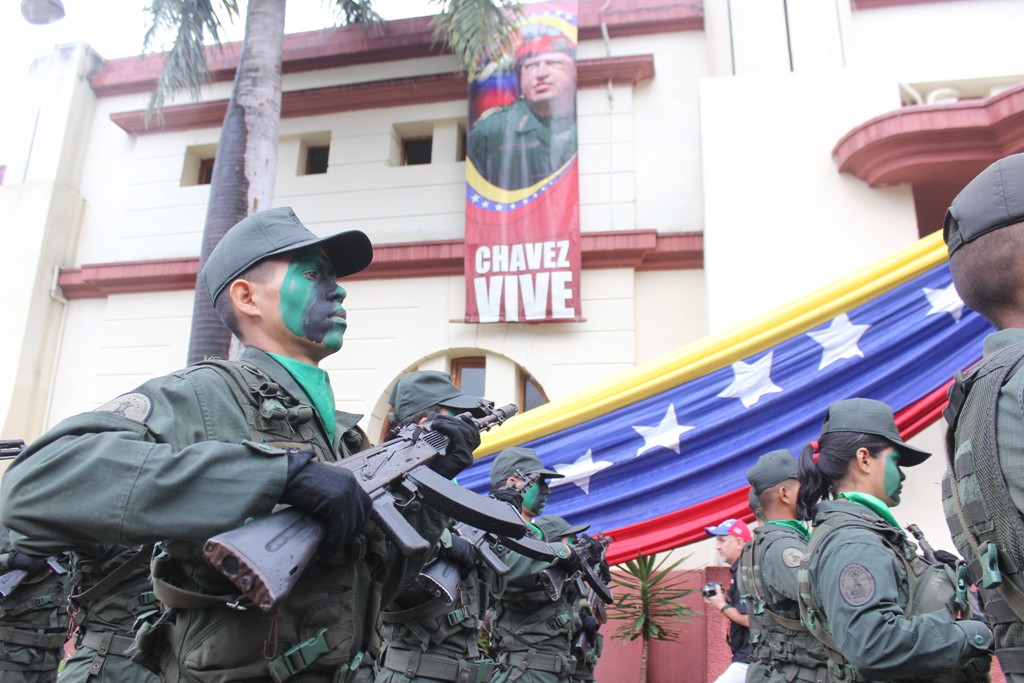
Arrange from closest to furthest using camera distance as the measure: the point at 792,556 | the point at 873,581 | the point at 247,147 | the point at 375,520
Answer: the point at 375,520, the point at 873,581, the point at 792,556, the point at 247,147

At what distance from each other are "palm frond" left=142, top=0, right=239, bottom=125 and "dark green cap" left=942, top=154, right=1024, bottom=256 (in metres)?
8.38

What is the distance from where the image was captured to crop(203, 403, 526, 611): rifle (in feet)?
4.94

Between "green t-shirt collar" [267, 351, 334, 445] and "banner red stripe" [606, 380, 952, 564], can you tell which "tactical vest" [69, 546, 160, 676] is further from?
"banner red stripe" [606, 380, 952, 564]

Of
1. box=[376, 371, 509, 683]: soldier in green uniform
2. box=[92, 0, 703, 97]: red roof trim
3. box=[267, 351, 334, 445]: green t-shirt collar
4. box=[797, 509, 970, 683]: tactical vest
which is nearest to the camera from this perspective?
box=[267, 351, 334, 445]: green t-shirt collar

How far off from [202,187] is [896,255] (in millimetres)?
8092

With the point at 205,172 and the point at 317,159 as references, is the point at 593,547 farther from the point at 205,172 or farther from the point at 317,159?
the point at 205,172

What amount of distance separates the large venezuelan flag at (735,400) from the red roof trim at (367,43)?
14.5 feet

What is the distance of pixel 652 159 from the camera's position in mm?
9055

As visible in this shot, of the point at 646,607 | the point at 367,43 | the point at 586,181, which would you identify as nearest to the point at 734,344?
the point at 646,607

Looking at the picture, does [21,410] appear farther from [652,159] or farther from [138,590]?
[652,159]

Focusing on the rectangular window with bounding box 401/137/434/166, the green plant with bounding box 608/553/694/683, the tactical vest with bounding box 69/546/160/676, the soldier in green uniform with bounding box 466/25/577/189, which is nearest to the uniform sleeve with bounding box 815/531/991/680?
the tactical vest with bounding box 69/546/160/676

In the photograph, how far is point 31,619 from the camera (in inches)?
192

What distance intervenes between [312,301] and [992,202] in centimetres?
174

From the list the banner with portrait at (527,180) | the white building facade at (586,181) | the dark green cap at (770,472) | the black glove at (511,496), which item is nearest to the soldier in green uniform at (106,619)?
the black glove at (511,496)
